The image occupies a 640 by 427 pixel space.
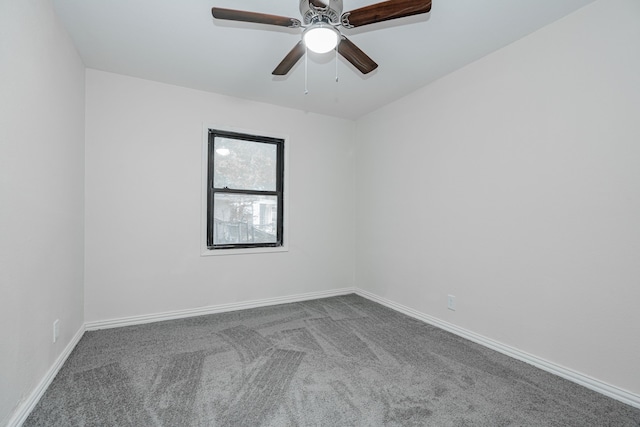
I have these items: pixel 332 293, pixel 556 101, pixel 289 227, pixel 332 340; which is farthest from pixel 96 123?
pixel 556 101

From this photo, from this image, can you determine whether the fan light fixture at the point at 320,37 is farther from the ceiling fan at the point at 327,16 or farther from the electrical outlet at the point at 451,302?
the electrical outlet at the point at 451,302

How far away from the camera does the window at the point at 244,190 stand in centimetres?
337

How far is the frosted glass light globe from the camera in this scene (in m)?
1.65

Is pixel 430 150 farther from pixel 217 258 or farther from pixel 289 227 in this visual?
pixel 217 258

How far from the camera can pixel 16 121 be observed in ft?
4.91

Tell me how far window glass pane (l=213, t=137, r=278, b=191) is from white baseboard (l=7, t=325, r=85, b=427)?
1961 millimetres

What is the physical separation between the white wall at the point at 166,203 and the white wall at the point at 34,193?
1.20 feet

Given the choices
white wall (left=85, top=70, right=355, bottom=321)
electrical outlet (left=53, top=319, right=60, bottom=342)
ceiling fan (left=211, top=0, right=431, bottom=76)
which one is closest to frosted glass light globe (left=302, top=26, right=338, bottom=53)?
ceiling fan (left=211, top=0, right=431, bottom=76)

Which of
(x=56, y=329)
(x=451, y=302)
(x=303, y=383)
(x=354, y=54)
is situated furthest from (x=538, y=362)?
(x=56, y=329)

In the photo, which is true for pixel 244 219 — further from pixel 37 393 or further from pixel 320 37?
pixel 320 37

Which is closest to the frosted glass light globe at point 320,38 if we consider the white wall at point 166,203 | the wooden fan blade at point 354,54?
the wooden fan blade at point 354,54

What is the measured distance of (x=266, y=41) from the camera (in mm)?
2375

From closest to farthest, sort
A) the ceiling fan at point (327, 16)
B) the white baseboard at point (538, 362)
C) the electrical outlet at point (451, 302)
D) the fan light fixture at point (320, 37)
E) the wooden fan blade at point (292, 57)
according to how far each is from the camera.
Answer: the ceiling fan at point (327, 16) → the fan light fixture at point (320, 37) → the white baseboard at point (538, 362) → the wooden fan blade at point (292, 57) → the electrical outlet at point (451, 302)

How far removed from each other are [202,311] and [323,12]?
3058 mm
